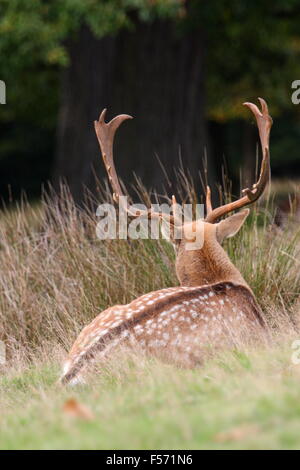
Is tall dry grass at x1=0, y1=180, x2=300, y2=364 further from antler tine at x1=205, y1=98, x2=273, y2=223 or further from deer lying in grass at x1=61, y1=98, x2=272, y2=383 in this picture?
antler tine at x1=205, y1=98, x2=273, y2=223

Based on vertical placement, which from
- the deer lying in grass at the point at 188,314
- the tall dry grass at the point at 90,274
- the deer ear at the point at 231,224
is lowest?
the tall dry grass at the point at 90,274

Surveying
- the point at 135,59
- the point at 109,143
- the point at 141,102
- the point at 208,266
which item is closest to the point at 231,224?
the point at 208,266

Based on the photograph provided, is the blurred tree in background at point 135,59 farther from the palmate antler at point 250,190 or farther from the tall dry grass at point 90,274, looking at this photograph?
Answer: the palmate antler at point 250,190

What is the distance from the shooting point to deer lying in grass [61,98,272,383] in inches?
219

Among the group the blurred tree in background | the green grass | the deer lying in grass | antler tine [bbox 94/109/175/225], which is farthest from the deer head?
the blurred tree in background

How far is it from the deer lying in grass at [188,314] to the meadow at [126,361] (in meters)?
0.15

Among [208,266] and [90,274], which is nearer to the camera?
[208,266]

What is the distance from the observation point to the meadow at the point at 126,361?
4.06 m

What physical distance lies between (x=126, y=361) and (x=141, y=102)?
9560 millimetres

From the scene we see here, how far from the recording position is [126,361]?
538 cm

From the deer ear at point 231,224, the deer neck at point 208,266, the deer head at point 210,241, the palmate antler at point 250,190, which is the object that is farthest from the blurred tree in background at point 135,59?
the deer neck at point 208,266

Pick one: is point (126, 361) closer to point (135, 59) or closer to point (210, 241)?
point (210, 241)

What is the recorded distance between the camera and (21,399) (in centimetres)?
570

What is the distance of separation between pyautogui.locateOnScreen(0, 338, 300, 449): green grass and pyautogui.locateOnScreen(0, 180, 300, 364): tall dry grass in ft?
5.41
